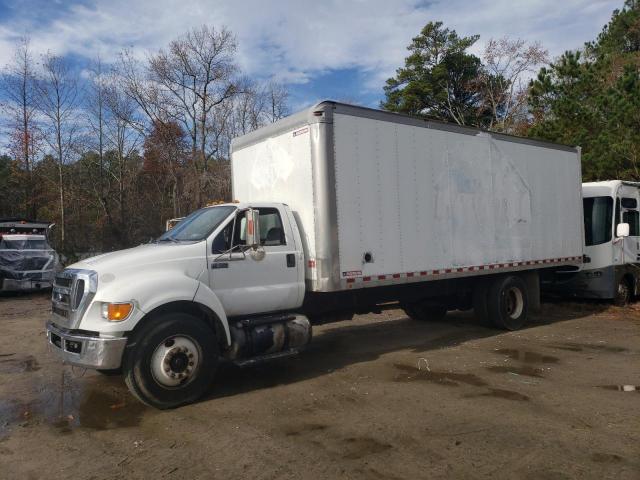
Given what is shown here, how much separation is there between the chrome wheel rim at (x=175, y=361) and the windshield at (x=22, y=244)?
14766 millimetres

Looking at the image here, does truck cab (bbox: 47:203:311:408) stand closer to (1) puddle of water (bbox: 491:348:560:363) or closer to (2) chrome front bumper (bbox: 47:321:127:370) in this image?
(2) chrome front bumper (bbox: 47:321:127:370)

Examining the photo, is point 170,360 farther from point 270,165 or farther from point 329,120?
point 329,120

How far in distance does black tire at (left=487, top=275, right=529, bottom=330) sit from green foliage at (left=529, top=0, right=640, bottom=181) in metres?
8.29

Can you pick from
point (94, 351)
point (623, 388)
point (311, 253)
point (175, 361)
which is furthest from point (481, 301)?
point (94, 351)

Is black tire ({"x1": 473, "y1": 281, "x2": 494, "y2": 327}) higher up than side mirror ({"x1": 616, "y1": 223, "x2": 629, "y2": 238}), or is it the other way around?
side mirror ({"x1": 616, "y1": 223, "x2": 629, "y2": 238})

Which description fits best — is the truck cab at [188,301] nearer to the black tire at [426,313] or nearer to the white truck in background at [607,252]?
the black tire at [426,313]

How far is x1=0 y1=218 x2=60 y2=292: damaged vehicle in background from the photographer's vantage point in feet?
A: 55.8

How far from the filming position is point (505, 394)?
5.82 meters

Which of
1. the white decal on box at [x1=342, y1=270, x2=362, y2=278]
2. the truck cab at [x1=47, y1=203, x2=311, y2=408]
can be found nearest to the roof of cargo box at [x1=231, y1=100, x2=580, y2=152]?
the truck cab at [x1=47, y1=203, x2=311, y2=408]

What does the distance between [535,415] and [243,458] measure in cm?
290

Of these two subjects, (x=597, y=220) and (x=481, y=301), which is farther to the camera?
(x=597, y=220)

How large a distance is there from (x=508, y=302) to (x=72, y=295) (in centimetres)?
758

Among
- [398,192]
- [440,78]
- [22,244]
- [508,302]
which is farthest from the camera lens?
[440,78]

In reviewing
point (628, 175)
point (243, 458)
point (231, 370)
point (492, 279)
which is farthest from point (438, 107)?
point (243, 458)
